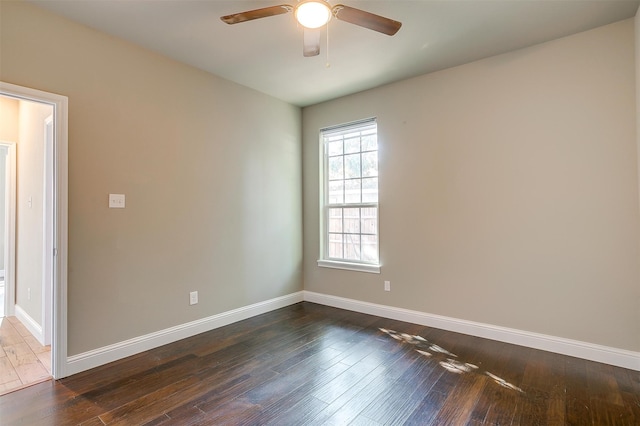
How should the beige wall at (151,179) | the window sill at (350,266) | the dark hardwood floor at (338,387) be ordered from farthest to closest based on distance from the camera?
the window sill at (350,266) < the beige wall at (151,179) < the dark hardwood floor at (338,387)

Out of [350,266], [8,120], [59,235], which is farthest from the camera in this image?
[350,266]

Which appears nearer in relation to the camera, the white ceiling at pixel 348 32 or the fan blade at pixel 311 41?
the fan blade at pixel 311 41

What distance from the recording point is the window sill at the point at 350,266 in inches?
156

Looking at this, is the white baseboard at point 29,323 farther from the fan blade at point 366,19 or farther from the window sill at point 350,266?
the fan blade at point 366,19

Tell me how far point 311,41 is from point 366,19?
0.45 metres

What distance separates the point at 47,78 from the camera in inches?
95.3

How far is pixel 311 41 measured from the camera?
7.38 feet

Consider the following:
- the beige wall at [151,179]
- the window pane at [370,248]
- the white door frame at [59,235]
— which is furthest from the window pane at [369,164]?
the white door frame at [59,235]

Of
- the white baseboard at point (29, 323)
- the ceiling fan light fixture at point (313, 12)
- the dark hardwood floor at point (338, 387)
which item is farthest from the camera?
the white baseboard at point (29, 323)

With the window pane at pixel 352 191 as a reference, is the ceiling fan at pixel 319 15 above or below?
above

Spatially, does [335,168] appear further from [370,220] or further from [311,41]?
[311,41]

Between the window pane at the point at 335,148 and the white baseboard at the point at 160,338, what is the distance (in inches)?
82.3

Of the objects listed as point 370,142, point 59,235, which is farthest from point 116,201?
point 370,142

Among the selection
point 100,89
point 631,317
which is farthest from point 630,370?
point 100,89
